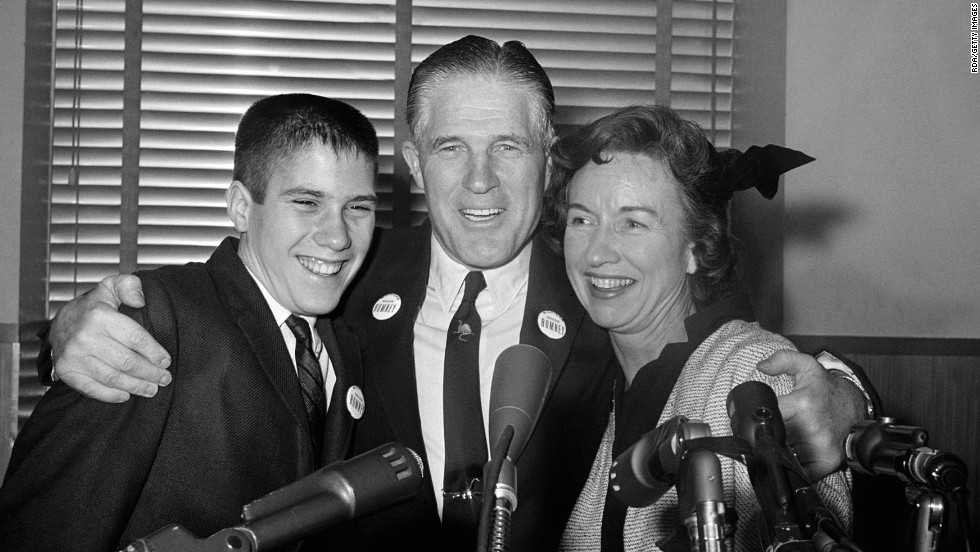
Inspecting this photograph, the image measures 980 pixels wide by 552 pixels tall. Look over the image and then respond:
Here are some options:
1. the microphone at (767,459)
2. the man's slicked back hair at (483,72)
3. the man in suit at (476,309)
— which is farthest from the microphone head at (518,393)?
the man's slicked back hair at (483,72)

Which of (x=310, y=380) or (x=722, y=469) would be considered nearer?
(x=722, y=469)

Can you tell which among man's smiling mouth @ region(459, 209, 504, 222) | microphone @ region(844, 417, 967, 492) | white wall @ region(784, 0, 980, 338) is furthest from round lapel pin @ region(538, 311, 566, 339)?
white wall @ region(784, 0, 980, 338)

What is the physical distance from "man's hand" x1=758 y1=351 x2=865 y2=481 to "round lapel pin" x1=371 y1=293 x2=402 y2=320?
88 cm

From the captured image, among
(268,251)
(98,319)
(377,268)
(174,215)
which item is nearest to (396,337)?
(377,268)

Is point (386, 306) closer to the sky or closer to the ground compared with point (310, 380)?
closer to the sky

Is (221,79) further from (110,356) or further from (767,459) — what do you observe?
(767,459)

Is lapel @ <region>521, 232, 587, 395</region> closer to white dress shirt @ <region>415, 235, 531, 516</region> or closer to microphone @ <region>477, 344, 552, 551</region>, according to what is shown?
white dress shirt @ <region>415, 235, 531, 516</region>

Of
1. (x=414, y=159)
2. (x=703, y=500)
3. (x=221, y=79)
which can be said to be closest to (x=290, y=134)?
(x=414, y=159)

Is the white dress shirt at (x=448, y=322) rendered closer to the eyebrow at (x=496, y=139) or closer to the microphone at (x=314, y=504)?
the eyebrow at (x=496, y=139)

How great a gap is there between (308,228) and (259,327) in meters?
0.22

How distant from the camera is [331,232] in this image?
177 centimetres

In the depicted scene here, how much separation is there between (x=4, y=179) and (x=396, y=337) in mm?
2440

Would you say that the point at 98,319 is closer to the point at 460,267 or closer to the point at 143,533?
the point at 143,533

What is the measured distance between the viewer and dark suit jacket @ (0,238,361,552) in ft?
4.63
